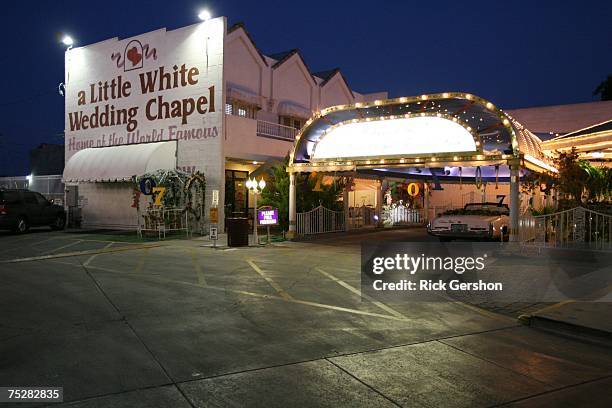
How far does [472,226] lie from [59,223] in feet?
61.9

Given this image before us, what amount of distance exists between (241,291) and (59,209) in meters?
18.3

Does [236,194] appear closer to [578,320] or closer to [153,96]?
[153,96]

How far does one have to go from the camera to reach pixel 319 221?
21.7 metres

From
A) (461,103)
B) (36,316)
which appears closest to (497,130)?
(461,103)

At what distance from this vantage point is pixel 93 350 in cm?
578

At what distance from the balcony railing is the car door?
10.4m

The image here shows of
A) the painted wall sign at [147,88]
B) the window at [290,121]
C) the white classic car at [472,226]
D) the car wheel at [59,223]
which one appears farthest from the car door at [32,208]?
the white classic car at [472,226]

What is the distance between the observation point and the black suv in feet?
68.9

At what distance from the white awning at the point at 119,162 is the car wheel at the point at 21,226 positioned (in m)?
3.64

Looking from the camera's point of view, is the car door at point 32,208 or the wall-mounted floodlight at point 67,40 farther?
the wall-mounted floodlight at point 67,40

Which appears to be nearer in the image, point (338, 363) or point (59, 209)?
point (338, 363)

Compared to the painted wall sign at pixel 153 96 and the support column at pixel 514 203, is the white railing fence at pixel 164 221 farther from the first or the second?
the support column at pixel 514 203

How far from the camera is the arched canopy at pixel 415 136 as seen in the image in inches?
621

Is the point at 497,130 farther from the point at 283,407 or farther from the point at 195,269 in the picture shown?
the point at 283,407
